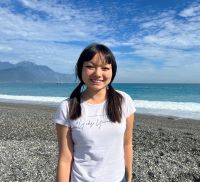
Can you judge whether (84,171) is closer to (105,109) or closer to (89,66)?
(105,109)

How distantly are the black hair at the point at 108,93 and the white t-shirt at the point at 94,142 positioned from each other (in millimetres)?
40

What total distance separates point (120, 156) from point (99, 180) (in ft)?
0.80

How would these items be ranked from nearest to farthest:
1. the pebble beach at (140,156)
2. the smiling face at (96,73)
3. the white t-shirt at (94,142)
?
the white t-shirt at (94,142), the smiling face at (96,73), the pebble beach at (140,156)

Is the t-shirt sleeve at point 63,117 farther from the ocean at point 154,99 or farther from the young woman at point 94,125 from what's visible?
the ocean at point 154,99

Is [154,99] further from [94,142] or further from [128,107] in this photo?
[94,142]

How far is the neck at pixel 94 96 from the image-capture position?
2.47 meters

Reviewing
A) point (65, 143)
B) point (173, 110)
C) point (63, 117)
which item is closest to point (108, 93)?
point (63, 117)

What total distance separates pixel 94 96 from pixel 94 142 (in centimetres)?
36

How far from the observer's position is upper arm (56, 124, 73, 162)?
7.80ft

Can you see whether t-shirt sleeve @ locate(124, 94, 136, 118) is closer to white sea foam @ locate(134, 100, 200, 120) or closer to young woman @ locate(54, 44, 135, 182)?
young woman @ locate(54, 44, 135, 182)

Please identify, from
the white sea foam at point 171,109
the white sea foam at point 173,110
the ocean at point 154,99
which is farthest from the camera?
the ocean at point 154,99

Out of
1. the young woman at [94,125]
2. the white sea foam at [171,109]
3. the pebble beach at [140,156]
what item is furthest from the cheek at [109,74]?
the white sea foam at [171,109]

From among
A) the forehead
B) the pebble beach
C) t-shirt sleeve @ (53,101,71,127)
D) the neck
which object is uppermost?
the forehead

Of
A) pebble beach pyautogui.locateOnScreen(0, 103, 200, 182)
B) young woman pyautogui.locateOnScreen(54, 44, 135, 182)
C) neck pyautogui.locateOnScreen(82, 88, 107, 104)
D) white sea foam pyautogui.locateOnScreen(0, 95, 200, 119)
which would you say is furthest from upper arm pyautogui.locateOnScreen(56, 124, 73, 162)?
white sea foam pyautogui.locateOnScreen(0, 95, 200, 119)
